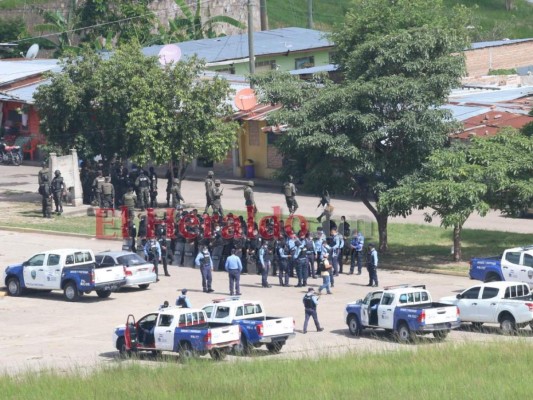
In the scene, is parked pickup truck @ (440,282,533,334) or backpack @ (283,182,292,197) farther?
backpack @ (283,182,292,197)

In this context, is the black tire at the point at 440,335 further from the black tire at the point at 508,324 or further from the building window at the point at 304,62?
the building window at the point at 304,62

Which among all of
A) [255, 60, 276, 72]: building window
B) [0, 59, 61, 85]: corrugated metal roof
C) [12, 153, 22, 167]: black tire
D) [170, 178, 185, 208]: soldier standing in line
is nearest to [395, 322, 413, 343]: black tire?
[170, 178, 185, 208]: soldier standing in line

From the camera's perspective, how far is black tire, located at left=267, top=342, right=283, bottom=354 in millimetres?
30141

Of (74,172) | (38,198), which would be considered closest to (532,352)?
(74,172)

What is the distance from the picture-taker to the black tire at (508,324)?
3181 cm

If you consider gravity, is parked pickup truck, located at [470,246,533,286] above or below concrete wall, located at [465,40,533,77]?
below

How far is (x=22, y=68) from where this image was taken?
7356cm

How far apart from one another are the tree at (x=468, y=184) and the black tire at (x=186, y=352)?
43.1 feet

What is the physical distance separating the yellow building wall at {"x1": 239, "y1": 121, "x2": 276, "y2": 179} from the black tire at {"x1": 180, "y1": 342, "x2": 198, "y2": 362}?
30413 mm

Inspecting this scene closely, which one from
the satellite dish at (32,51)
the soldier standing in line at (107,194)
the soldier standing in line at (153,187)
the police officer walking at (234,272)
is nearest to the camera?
the police officer walking at (234,272)

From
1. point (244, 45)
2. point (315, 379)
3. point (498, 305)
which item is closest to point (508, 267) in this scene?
point (498, 305)

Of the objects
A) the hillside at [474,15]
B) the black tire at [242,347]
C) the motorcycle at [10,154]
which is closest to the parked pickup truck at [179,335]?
the black tire at [242,347]

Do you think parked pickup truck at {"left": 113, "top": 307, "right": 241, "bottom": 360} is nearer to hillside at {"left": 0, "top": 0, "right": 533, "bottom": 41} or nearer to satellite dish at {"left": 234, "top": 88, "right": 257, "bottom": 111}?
satellite dish at {"left": 234, "top": 88, "right": 257, "bottom": 111}

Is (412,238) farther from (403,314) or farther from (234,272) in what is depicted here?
(403,314)
